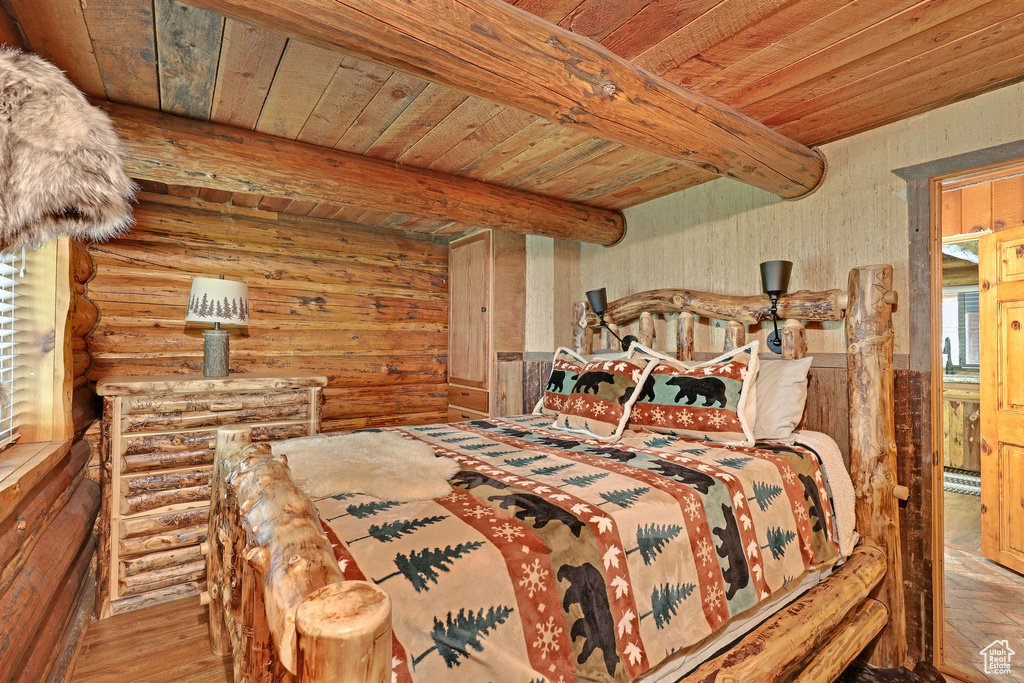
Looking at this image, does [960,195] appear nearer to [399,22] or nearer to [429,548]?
[399,22]

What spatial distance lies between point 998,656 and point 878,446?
3.25ft

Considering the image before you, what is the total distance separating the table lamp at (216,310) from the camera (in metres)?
2.66

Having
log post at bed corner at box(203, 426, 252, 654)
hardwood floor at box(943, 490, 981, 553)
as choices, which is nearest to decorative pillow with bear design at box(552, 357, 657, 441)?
log post at bed corner at box(203, 426, 252, 654)

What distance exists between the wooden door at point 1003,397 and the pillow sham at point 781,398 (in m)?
1.65

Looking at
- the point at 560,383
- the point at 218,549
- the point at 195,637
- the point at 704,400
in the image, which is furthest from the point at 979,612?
the point at 195,637

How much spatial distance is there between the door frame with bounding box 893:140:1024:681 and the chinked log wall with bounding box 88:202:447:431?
3279 millimetres

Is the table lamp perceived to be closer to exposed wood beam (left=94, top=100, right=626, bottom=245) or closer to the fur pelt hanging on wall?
exposed wood beam (left=94, top=100, right=626, bottom=245)

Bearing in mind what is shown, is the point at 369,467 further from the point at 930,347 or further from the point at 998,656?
the point at 998,656

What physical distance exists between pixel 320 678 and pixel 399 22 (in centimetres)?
126

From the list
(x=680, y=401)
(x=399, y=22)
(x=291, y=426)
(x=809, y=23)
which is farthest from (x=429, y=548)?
(x=291, y=426)

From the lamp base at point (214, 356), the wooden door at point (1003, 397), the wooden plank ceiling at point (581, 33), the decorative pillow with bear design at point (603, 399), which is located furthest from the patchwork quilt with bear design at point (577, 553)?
the wooden door at point (1003, 397)

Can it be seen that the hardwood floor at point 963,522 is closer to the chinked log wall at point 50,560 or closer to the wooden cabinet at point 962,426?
the wooden cabinet at point 962,426

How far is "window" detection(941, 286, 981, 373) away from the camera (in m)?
4.41

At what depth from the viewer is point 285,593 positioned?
652 mm
